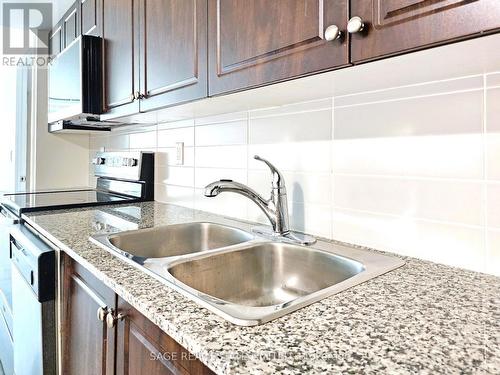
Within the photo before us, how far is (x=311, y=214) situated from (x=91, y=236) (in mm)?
708

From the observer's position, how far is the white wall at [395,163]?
782 millimetres

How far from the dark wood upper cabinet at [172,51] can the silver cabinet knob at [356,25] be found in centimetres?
50

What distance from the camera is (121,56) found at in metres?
1.51

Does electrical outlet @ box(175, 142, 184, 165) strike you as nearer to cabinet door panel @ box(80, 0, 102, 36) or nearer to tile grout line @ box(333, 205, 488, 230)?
cabinet door panel @ box(80, 0, 102, 36)

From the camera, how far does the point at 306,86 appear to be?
0.90 meters

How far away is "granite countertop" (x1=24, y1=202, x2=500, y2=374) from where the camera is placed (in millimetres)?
438

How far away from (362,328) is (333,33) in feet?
1.73

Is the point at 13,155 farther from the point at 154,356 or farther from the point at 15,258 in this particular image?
the point at 154,356

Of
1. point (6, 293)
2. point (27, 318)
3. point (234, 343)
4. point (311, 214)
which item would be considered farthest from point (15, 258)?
point (234, 343)

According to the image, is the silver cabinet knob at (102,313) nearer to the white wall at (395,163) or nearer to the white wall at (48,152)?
the white wall at (395,163)

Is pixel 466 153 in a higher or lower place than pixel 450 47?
lower

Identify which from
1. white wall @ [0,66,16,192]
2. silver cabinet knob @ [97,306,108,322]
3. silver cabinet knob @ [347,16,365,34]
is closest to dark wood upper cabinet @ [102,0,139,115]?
silver cabinet knob @ [97,306,108,322]

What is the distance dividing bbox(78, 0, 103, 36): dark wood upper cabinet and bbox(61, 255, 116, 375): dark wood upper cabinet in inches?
46.8

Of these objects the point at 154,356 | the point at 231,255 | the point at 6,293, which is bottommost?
the point at 6,293
